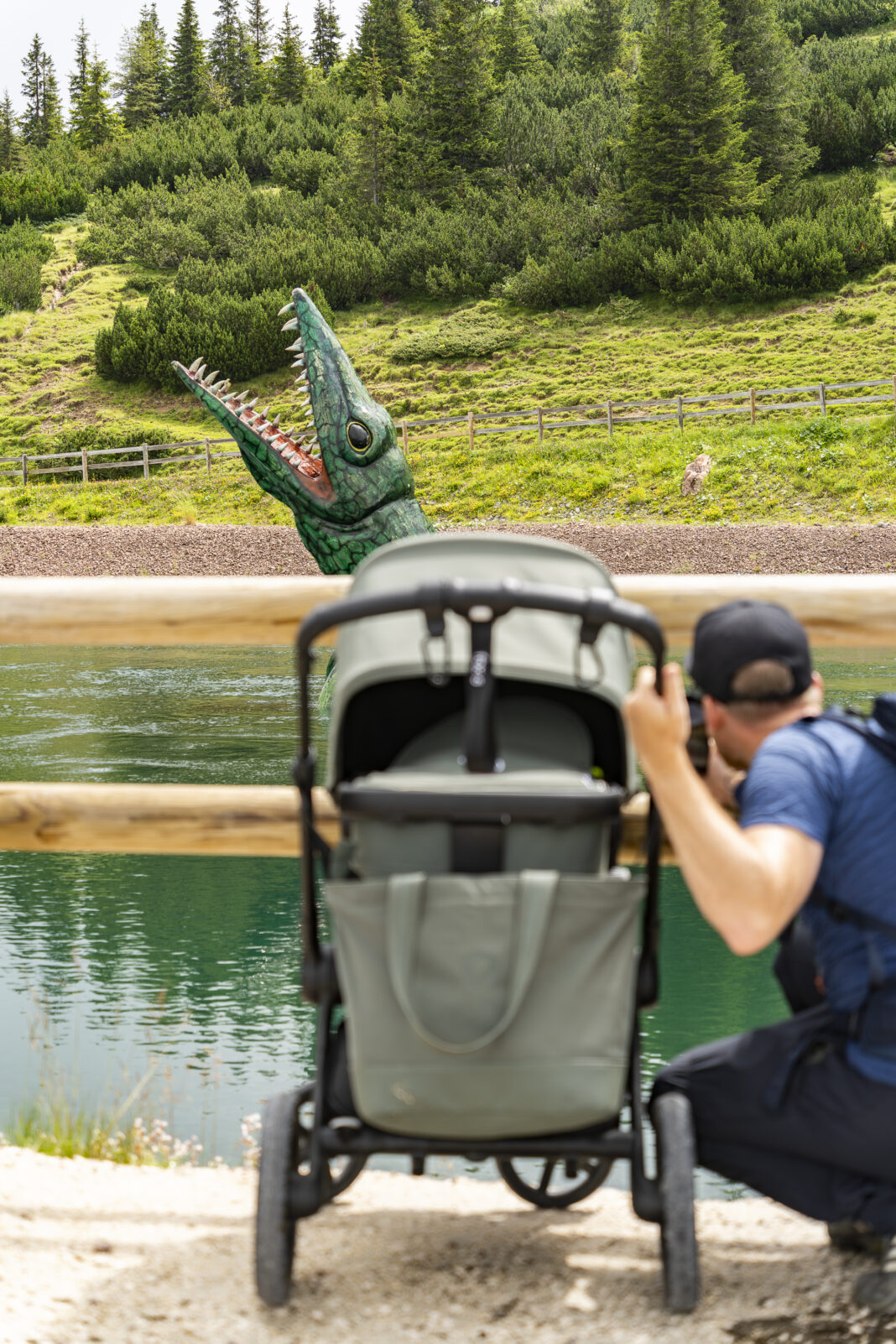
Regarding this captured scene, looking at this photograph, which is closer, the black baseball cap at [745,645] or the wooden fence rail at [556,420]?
the black baseball cap at [745,645]

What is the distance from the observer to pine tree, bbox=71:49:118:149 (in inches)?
2434

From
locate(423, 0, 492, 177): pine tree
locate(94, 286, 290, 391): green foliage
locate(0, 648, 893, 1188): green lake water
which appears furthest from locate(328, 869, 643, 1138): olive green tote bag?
locate(423, 0, 492, 177): pine tree

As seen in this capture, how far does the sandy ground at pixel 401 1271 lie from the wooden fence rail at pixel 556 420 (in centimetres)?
2042

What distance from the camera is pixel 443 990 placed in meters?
1.39

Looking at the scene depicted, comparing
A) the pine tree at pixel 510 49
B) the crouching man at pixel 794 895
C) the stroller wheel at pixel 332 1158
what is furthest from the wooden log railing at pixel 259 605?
the pine tree at pixel 510 49

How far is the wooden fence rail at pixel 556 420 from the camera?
2177 cm

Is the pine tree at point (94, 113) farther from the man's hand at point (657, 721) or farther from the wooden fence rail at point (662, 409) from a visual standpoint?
the man's hand at point (657, 721)

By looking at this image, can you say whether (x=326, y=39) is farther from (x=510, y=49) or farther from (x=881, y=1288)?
(x=881, y=1288)

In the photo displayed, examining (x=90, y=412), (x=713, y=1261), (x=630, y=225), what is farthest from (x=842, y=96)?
(x=713, y=1261)

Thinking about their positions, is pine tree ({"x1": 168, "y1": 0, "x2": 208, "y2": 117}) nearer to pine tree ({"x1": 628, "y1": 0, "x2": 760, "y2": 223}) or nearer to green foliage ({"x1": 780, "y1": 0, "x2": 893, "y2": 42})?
green foliage ({"x1": 780, "y1": 0, "x2": 893, "y2": 42})

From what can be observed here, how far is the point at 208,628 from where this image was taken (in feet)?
6.84

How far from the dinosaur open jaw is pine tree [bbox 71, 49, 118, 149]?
6287 centimetres

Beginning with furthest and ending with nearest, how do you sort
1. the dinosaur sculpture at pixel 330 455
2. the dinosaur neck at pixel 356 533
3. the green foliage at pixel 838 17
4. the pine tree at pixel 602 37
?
1. the green foliage at pixel 838 17
2. the pine tree at pixel 602 37
3. the dinosaur neck at pixel 356 533
4. the dinosaur sculpture at pixel 330 455

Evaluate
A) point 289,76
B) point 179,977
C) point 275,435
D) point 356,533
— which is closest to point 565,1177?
point 179,977
